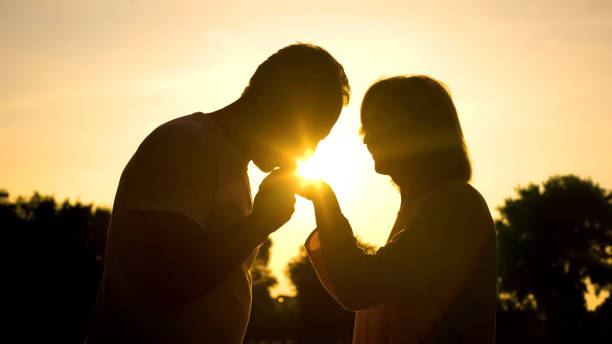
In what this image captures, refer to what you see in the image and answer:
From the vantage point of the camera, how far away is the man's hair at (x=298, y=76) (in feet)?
9.91

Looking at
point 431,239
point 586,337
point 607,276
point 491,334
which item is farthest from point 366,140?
point 607,276

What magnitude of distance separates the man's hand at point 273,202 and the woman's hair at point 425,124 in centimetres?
106

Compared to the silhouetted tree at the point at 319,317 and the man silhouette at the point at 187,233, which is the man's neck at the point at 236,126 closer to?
the man silhouette at the point at 187,233

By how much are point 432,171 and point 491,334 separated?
3.68ft

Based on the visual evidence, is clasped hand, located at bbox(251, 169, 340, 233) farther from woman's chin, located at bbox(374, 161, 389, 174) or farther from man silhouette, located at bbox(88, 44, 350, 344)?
woman's chin, located at bbox(374, 161, 389, 174)

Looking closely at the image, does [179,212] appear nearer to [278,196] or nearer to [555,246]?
[278,196]

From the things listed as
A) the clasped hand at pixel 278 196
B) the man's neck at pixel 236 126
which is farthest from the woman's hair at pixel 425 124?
the man's neck at pixel 236 126

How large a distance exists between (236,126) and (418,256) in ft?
4.49

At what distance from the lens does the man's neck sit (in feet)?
9.43

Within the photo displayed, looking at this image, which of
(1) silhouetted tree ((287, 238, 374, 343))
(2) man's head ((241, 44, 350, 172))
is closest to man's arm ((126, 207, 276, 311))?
(2) man's head ((241, 44, 350, 172))

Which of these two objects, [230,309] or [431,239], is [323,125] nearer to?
[431,239]

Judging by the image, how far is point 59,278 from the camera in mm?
34406

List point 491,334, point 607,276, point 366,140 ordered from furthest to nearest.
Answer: point 607,276 → point 366,140 → point 491,334

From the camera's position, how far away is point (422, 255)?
2688mm
